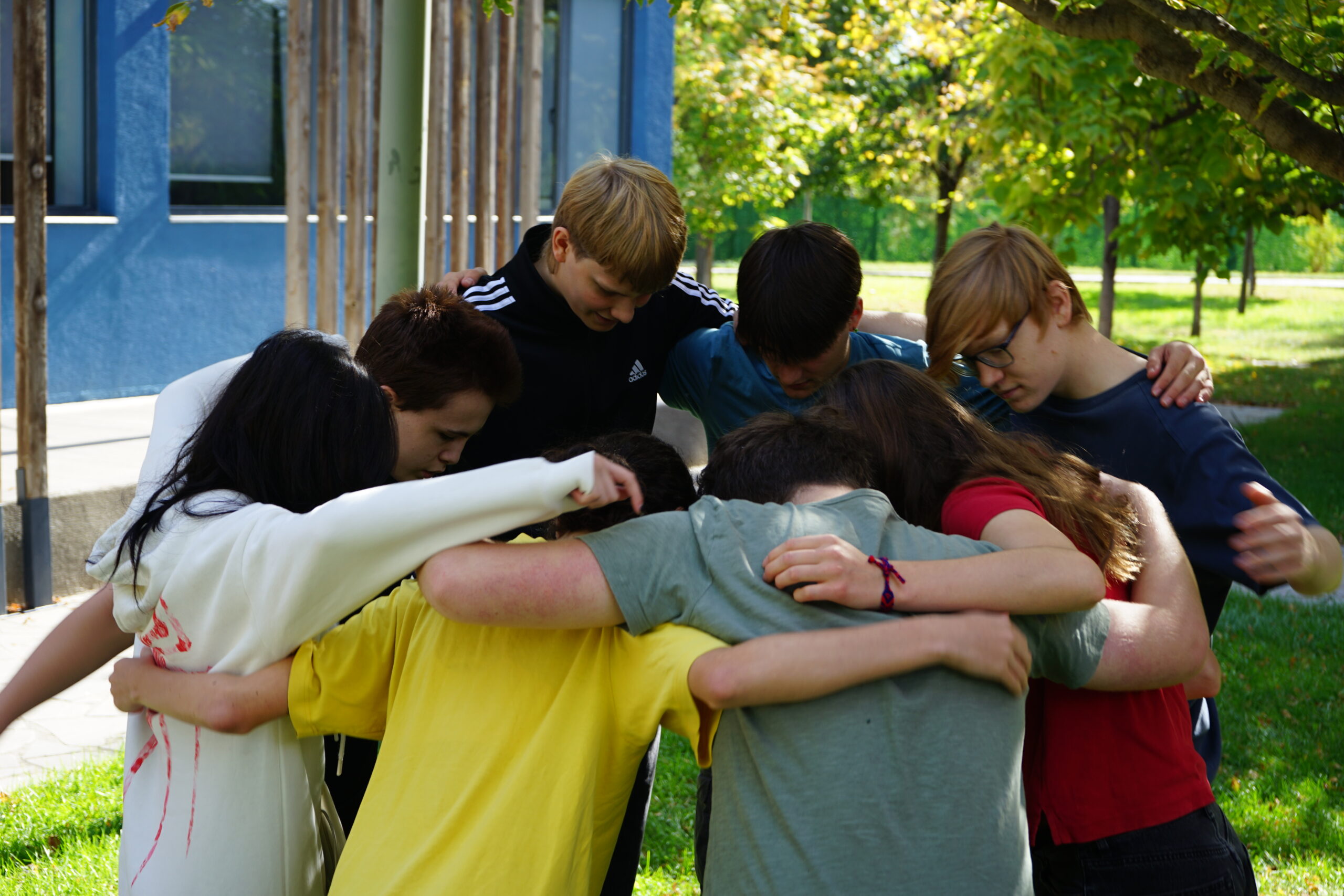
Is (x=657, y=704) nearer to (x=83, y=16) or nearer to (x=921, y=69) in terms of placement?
(x=83, y=16)

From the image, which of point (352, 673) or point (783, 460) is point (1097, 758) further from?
point (352, 673)

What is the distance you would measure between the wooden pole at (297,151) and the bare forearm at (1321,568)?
12.9 ft

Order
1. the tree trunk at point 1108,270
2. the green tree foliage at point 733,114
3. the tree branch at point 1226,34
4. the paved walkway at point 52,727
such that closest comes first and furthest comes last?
the tree branch at point 1226,34, the paved walkway at point 52,727, the tree trunk at point 1108,270, the green tree foliage at point 733,114

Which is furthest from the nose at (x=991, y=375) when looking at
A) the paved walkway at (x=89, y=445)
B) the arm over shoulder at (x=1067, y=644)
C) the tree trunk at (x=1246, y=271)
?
the tree trunk at (x=1246, y=271)

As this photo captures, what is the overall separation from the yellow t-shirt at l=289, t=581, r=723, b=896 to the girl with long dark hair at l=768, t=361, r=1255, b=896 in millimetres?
572

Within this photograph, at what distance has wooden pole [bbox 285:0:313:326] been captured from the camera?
5059mm

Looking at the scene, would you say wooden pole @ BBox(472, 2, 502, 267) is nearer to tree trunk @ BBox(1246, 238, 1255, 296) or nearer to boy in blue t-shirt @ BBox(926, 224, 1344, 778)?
boy in blue t-shirt @ BBox(926, 224, 1344, 778)

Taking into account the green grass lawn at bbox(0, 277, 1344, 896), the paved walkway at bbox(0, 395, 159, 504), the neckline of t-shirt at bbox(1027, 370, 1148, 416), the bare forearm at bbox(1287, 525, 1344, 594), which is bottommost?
the green grass lawn at bbox(0, 277, 1344, 896)

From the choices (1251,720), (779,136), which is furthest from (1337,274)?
(1251,720)

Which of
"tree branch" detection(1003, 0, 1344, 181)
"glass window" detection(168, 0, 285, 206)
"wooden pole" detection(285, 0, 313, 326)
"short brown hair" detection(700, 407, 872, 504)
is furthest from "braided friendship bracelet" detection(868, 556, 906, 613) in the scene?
"glass window" detection(168, 0, 285, 206)

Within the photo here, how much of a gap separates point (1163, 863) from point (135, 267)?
7.57 metres

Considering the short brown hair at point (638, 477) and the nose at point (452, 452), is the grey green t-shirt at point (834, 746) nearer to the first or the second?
the short brown hair at point (638, 477)

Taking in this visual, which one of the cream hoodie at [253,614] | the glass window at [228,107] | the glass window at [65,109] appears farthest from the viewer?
the glass window at [228,107]

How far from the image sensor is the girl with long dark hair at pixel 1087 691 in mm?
1982
